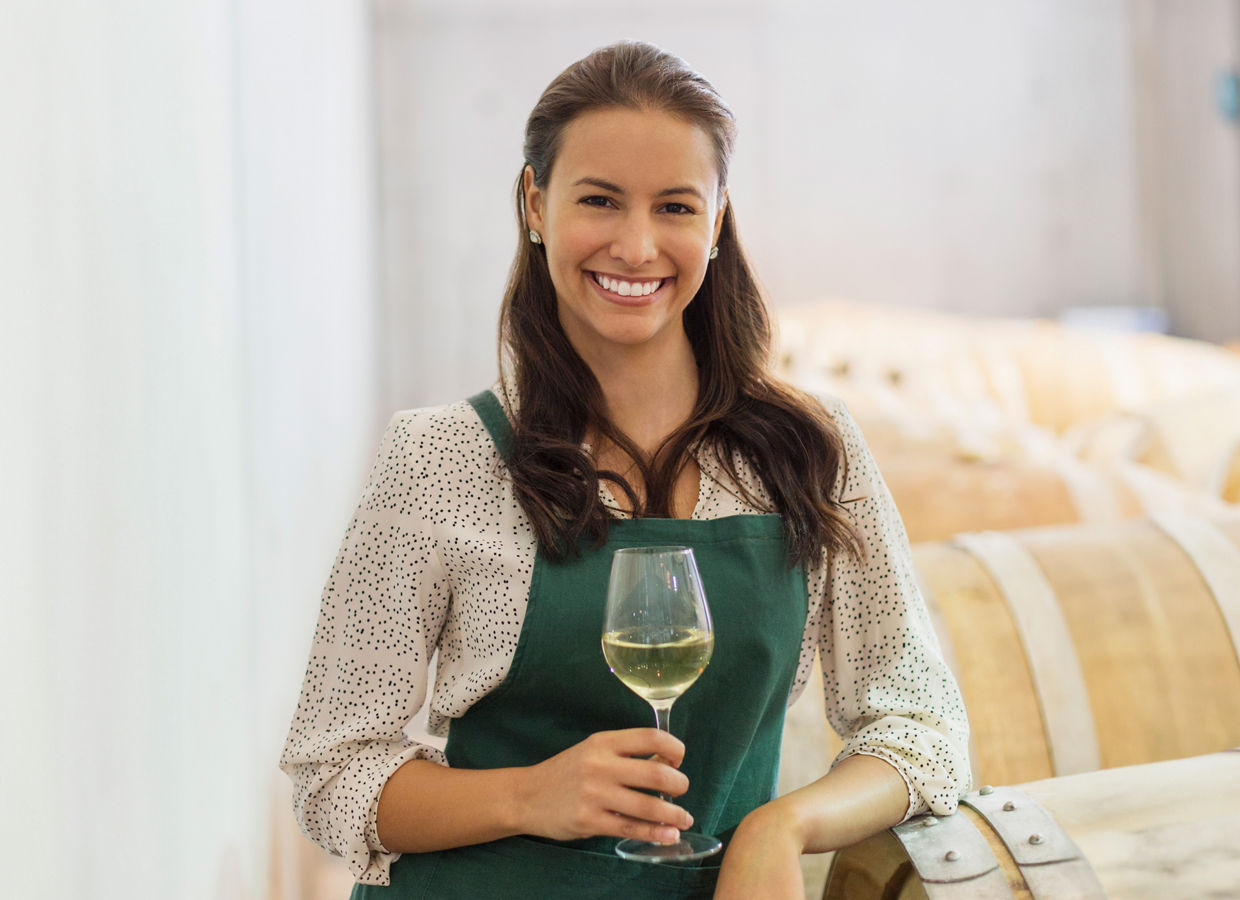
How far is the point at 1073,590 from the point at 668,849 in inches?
42.0

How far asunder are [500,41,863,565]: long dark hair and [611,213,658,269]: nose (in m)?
0.13

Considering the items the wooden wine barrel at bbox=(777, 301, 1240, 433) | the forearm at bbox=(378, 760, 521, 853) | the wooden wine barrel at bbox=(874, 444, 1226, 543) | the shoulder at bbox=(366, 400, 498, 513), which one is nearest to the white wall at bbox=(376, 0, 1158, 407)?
the wooden wine barrel at bbox=(777, 301, 1240, 433)

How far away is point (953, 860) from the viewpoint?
1240mm

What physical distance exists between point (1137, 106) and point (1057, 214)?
3.12 ft

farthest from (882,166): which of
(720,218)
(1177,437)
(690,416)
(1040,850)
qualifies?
(1040,850)

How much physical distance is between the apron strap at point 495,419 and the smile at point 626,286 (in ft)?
0.62

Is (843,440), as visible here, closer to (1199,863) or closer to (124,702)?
(1199,863)

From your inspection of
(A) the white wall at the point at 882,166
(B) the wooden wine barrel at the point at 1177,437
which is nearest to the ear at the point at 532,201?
(B) the wooden wine barrel at the point at 1177,437

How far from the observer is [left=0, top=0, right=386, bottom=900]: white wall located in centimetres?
98

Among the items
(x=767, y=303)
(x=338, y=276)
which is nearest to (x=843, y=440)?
(x=767, y=303)

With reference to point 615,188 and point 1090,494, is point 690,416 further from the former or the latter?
point 1090,494

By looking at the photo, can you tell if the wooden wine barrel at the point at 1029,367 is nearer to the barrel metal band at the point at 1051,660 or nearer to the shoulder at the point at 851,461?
the barrel metal band at the point at 1051,660

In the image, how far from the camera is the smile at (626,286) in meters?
1.42

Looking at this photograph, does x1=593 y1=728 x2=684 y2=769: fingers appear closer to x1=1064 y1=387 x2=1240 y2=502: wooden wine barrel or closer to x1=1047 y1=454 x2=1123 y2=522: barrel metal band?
x1=1047 y1=454 x2=1123 y2=522: barrel metal band
